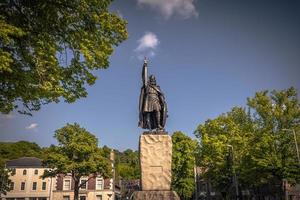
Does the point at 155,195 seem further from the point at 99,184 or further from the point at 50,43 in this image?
the point at 99,184

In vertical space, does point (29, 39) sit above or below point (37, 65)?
above

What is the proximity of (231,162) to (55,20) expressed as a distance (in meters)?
28.8

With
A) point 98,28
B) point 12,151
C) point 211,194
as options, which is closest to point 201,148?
point 211,194

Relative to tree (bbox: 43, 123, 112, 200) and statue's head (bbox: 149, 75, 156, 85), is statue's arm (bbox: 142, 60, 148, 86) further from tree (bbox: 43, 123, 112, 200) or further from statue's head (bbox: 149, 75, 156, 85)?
tree (bbox: 43, 123, 112, 200)

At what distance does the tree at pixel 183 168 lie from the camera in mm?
43794

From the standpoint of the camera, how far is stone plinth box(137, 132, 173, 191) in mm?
10469

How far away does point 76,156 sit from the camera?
40969 millimetres

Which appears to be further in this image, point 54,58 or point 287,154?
point 287,154

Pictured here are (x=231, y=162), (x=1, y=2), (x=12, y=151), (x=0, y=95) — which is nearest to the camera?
(x=1, y=2)

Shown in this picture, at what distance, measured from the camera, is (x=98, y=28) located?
10.7 metres

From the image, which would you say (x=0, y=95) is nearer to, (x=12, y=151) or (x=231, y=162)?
(x=231, y=162)

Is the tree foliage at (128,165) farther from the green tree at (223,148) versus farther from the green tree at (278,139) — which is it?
the green tree at (278,139)

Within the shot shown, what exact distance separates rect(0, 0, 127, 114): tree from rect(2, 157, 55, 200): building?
50.2 metres

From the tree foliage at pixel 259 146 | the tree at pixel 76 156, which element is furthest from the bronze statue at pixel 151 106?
the tree at pixel 76 156
